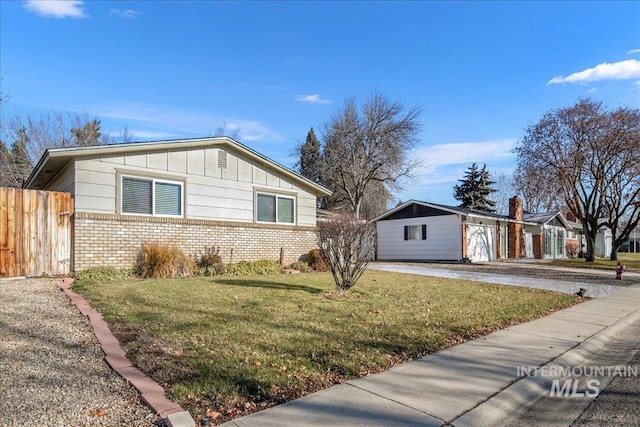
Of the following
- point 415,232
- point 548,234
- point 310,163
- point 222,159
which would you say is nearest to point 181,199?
point 222,159

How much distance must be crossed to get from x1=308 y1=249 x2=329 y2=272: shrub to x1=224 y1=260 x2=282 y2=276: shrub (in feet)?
5.47

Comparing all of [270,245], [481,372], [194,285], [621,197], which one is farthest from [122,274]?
[621,197]

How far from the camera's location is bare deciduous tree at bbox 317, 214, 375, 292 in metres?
8.30

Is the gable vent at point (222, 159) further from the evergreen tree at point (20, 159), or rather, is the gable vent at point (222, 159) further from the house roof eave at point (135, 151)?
the evergreen tree at point (20, 159)

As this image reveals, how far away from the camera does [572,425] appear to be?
11.3 ft

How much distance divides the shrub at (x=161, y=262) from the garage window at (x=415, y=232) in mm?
18839

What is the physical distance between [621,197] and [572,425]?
1149 inches

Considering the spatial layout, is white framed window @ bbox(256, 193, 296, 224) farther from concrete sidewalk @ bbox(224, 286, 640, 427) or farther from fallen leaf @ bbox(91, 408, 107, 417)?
fallen leaf @ bbox(91, 408, 107, 417)

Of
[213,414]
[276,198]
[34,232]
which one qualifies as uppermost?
[276,198]

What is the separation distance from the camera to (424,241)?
27.3 m

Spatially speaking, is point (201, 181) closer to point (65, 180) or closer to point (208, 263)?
point (208, 263)

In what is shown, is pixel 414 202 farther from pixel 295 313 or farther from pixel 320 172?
pixel 295 313

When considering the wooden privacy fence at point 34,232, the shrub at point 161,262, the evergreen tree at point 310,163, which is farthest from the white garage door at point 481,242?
the wooden privacy fence at point 34,232

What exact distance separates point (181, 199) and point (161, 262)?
2.39 meters
